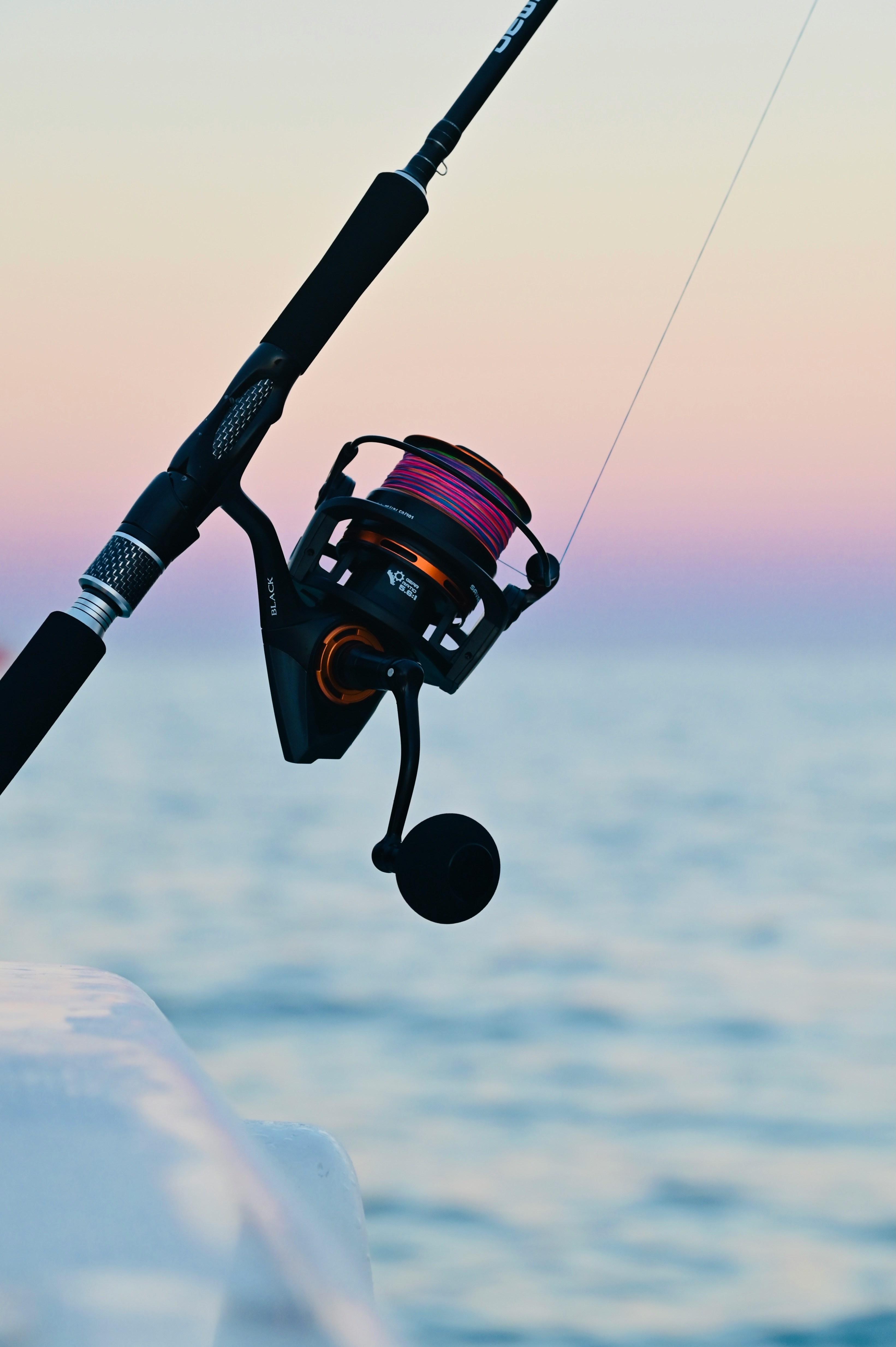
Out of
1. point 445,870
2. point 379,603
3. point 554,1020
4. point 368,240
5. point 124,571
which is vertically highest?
point 554,1020

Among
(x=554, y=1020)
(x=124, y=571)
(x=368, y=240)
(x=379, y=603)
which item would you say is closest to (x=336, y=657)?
(x=379, y=603)

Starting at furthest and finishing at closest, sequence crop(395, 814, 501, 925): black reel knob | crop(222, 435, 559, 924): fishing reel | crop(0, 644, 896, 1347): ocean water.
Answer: crop(0, 644, 896, 1347): ocean water < crop(222, 435, 559, 924): fishing reel < crop(395, 814, 501, 925): black reel knob

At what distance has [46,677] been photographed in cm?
183

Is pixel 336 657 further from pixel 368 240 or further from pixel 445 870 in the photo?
pixel 368 240

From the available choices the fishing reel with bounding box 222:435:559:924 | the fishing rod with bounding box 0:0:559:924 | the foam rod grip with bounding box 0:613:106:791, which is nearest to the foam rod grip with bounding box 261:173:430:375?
the fishing rod with bounding box 0:0:559:924

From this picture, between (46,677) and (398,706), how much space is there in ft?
1.33

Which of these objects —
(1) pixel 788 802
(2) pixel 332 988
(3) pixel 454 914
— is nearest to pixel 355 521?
(3) pixel 454 914

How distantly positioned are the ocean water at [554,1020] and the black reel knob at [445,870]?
82 mm

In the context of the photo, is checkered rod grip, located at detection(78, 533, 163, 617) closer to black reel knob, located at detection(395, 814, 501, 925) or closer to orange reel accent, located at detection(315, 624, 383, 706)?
orange reel accent, located at detection(315, 624, 383, 706)

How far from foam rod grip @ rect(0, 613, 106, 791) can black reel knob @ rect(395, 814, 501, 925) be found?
424 mm

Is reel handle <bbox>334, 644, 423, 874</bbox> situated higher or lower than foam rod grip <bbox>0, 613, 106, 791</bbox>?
higher

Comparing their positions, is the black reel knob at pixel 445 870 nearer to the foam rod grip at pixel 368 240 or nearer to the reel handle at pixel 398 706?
the reel handle at pixel 398 706

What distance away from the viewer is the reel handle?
5.98 feet

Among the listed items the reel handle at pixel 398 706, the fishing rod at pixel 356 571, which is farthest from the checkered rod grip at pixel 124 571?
the reel handle at pixel 398 706
